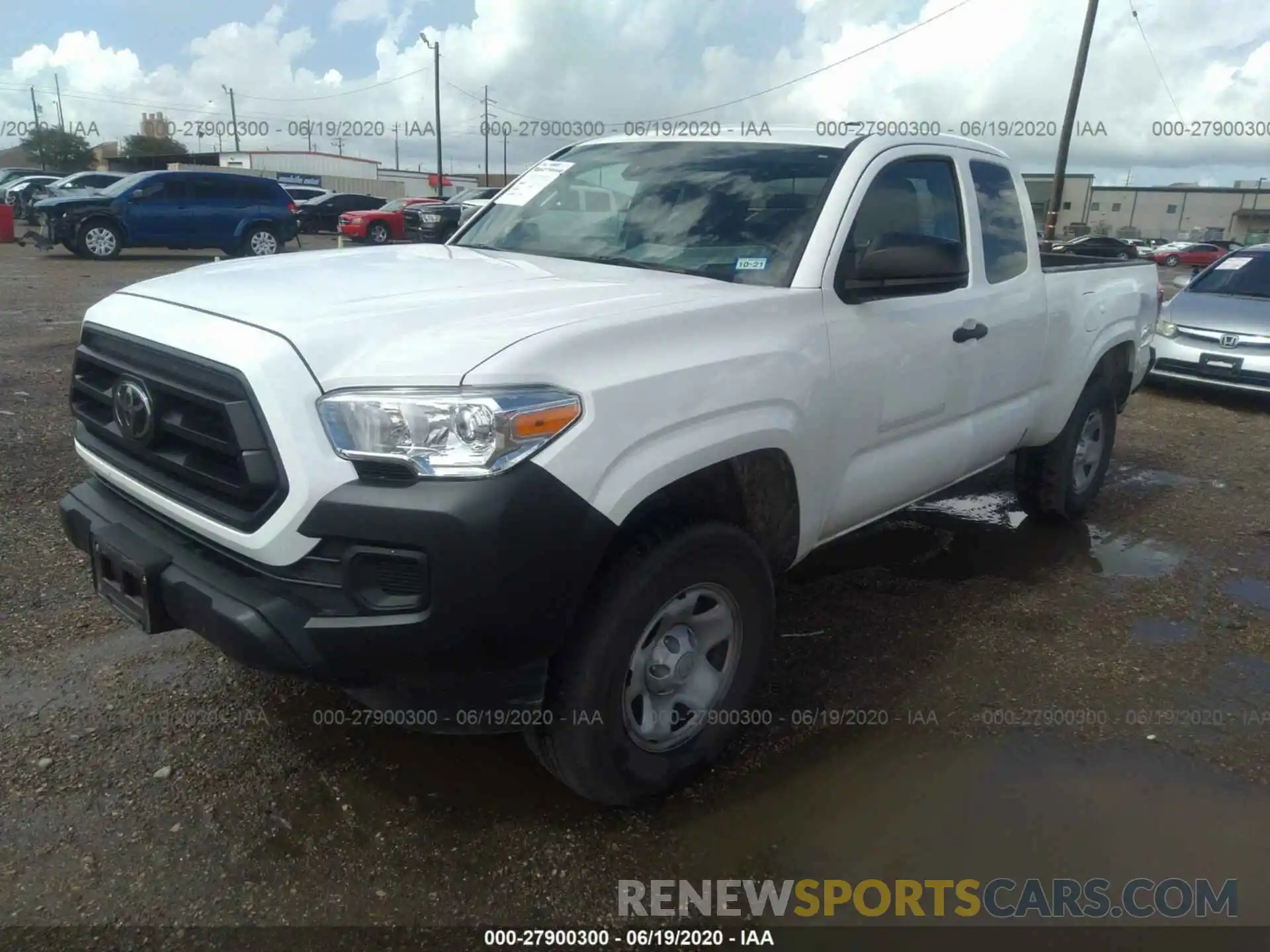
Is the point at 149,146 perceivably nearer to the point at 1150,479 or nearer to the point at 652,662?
the point at 1150,479

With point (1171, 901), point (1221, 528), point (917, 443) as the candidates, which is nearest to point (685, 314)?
point (917, 443)

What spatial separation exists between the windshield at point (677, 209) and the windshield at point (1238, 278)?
8.39 m

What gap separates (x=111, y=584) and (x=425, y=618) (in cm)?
107

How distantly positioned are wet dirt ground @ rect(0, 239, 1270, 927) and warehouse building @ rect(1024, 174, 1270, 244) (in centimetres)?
8414

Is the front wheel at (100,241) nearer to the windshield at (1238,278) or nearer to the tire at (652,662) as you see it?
the windshield at (1238,278)

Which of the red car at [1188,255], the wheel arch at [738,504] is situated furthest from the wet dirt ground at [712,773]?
the red car at [1188,255]

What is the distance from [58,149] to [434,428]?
79.3 meters

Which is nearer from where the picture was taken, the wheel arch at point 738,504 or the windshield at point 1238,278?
the wheel arch at point 738,504

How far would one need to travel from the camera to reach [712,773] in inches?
115

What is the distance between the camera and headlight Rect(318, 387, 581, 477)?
83.6 inches

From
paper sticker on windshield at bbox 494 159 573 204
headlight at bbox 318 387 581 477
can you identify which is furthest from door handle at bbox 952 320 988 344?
headlight at bbox 318 387 581 477

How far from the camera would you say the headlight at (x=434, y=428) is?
2.12 m

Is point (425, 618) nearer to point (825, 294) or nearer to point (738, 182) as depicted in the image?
point (825, 294)

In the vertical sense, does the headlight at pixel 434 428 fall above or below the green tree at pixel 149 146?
below
